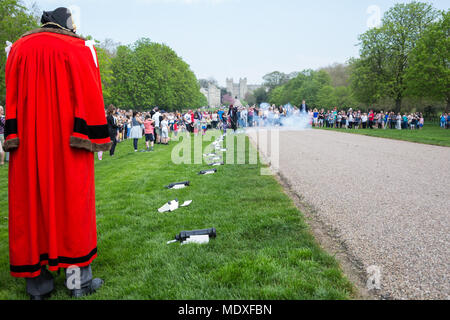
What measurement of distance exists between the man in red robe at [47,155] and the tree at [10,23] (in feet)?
93.4

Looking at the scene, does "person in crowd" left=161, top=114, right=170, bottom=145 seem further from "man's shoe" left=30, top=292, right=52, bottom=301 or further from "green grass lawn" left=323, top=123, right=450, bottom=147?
"man's shoe" left=30, top=292, right=52, bottom=301

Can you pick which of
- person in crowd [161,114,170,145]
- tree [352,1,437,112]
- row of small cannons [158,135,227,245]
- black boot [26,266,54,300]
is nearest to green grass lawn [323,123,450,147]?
row of small cannons [158,135,227,245]

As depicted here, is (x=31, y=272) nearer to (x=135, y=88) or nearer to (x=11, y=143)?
(x=11, y=143)

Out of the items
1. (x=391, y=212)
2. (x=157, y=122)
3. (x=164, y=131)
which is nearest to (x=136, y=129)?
(x=157, y=122)

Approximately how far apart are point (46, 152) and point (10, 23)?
3043 centimetres

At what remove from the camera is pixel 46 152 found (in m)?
2.59

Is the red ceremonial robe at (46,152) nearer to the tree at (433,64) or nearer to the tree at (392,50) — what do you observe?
the tree at (433,64)

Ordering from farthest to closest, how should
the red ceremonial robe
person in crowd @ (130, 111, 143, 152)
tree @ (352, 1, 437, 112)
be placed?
tree @ (352, 1, 437, 112), person in crowd @ (130, 111, 143, 152), the red ceremonial robe

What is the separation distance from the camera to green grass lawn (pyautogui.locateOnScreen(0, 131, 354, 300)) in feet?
8.87

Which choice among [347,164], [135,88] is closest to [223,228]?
[347,164]

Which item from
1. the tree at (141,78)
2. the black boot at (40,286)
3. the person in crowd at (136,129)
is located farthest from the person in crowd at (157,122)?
the tree at (141,78)

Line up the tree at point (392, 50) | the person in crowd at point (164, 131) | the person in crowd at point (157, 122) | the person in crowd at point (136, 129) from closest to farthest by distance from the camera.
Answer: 1. the person in crowd at point (136, 129)
2. the person in crowd at point (157, 122)
3. the person in crowd at point (164, 131)
4. the tree at point (392, 50)

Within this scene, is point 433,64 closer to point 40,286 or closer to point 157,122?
point 157,122

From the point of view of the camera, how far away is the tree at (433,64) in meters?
34.2
